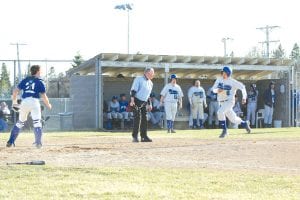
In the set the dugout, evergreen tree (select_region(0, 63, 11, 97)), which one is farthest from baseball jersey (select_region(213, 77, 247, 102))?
evergreen tree (select_region(0, 63, 11, 97))

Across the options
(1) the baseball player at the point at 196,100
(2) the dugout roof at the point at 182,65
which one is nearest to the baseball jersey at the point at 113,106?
(2) the dugout roof at the point at 182,65

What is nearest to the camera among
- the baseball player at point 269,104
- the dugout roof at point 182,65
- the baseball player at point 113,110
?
the dugout roof at point 182,65

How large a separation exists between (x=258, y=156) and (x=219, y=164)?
1.74m

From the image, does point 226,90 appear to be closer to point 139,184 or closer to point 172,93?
point 172,93

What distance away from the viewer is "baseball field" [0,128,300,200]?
23.9ft

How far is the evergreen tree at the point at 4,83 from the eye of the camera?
30922 mm

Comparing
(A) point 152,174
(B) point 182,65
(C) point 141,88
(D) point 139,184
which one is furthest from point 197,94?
(D) point 139,184

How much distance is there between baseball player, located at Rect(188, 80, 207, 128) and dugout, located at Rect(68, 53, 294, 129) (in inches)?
61.9

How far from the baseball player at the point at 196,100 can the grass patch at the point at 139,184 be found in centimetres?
1721

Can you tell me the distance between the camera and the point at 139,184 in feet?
25.9

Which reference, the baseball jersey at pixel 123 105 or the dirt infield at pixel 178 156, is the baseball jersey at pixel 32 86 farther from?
the baseball jersey at pixel 123 105

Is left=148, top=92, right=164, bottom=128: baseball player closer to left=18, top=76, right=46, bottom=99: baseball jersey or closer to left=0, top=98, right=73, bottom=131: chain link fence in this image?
left=0, top=98, right=73, bottom=131: chain link fence

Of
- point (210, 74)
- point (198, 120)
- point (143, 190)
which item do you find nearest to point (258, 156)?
point (143, 190)

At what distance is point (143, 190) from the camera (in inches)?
293
